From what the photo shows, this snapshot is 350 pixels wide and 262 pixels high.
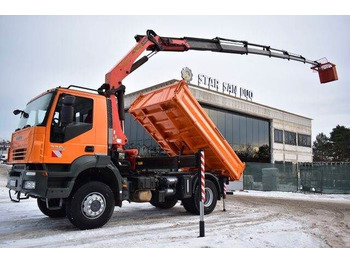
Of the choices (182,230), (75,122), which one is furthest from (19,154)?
(182,230)

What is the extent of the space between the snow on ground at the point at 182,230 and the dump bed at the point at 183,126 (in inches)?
61.6

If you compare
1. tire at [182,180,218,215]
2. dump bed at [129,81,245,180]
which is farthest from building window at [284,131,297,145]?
tire at [182,180,218,215]

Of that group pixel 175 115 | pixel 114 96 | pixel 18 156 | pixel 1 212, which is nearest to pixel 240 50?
pixel 175 115

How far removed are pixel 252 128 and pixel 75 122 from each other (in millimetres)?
29645

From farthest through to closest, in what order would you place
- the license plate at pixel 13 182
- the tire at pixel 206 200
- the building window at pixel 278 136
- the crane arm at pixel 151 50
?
the building window at pixel 278 136 → the tire at pixel 206 200 → the crane arm at pixel 151 50 → the license plate at pixel 13 182

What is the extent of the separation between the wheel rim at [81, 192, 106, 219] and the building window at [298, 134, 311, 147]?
4022cm

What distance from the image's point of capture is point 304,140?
144 feet

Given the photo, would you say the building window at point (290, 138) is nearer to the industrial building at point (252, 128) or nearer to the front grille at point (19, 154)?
the industrial building at point (252, 128)

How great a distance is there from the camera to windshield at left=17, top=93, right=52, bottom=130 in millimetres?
6793

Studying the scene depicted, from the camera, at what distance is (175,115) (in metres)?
8.91

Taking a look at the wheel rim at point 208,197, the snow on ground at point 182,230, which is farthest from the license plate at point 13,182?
the wheel rim at point 208,197

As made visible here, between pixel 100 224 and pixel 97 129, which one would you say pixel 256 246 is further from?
pixel 97 129

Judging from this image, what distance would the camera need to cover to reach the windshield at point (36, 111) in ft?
22.3

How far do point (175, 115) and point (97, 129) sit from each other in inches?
96.0
